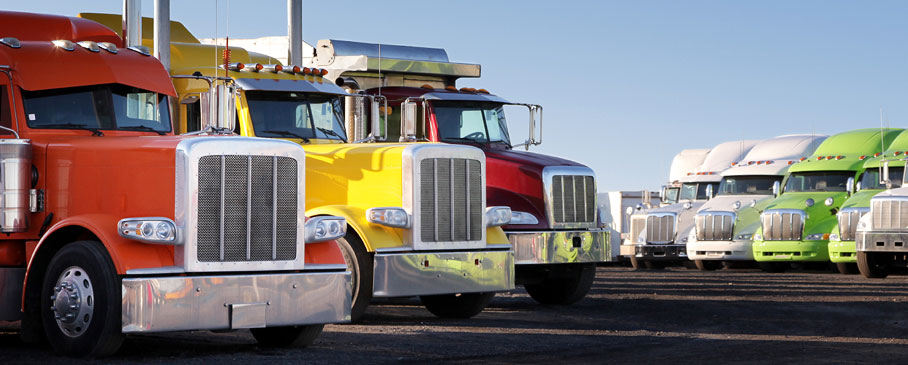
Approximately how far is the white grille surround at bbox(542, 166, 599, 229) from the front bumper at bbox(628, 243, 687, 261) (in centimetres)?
1515

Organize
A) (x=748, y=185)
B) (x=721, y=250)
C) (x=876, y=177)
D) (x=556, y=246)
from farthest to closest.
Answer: (x=748, y=185) → (x=721, y=250) → (x=876, y=177) → (x=556, y=246)

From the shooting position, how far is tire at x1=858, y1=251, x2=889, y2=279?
25203mm

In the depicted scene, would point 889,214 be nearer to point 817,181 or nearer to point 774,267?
point 817,181

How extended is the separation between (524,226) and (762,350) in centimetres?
528

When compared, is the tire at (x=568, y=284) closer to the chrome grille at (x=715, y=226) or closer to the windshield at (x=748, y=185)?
the chrome grille at (x=715, y=226)

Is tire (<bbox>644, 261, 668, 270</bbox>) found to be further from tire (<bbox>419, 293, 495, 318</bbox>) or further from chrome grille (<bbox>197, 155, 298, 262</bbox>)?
chrome grille (<bbox>197, 155, 298, 262</bbox>)

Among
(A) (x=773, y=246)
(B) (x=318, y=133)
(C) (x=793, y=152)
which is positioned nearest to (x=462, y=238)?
(B) (x=318, y=133)

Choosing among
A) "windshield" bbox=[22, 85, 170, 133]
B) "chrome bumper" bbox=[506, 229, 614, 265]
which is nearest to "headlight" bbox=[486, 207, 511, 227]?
"chrome bumper" bbox=[506, 229, 614, 265]

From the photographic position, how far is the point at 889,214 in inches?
964

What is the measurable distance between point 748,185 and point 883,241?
24.2ft

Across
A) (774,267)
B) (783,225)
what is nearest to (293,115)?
(783,225)

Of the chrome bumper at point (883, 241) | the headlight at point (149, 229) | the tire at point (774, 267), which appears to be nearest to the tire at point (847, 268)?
the tire at point (774, 267)

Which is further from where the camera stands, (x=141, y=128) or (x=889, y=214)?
(x=889, y=214)

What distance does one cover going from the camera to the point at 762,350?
36.8 feet
